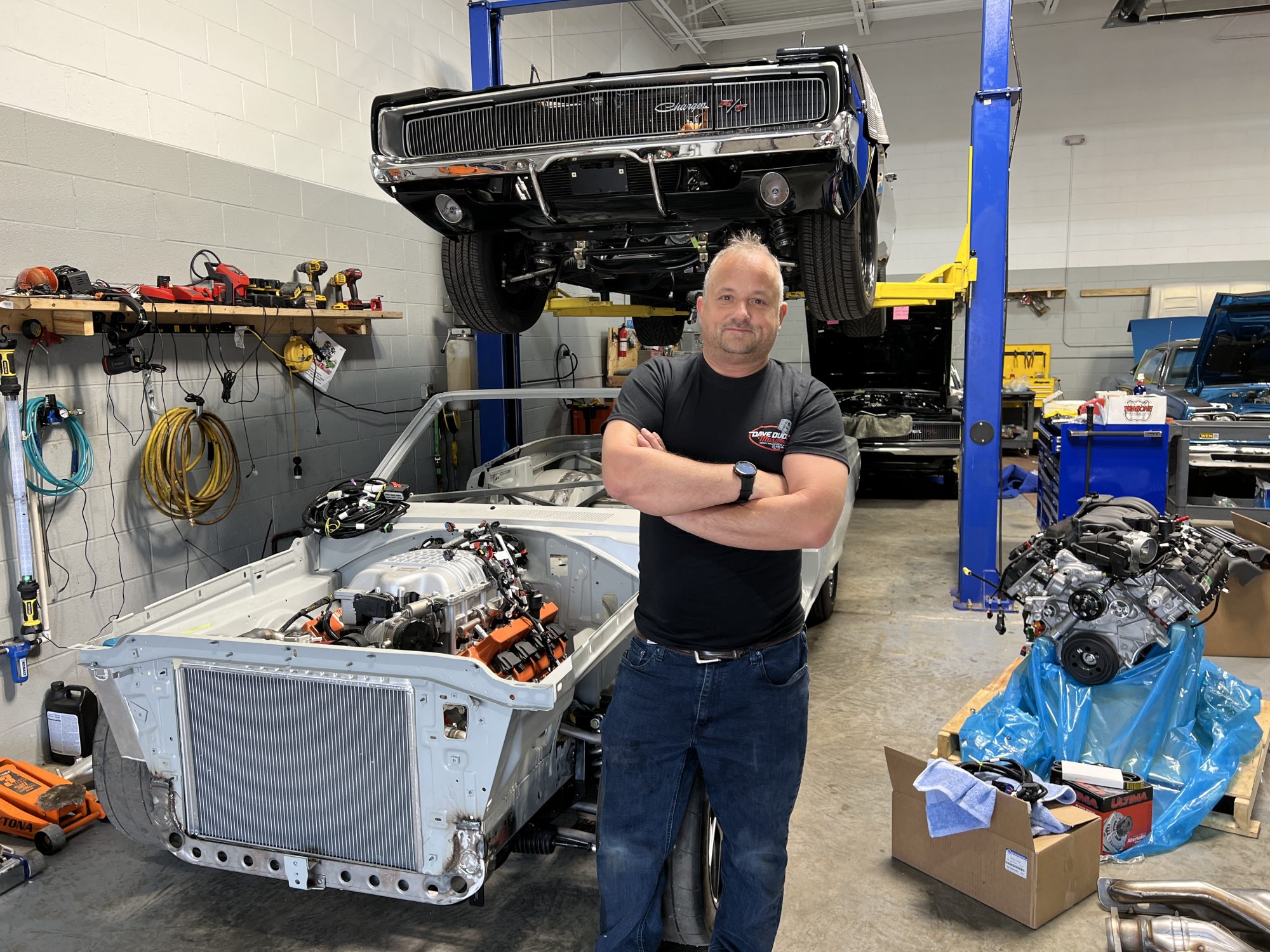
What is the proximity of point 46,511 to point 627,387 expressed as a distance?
2.69m

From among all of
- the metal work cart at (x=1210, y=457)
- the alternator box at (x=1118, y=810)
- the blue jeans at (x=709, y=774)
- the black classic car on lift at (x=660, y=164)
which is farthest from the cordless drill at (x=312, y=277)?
the metal work cart at (x=1210, y=457)

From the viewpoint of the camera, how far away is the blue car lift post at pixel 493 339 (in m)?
6.32

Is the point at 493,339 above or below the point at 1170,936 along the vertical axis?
above

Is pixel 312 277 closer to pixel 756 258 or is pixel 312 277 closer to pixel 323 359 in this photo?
pixel 323 359

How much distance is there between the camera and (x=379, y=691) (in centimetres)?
203

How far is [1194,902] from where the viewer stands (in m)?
2.16

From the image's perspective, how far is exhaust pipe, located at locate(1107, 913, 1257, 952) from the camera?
6.54 ft

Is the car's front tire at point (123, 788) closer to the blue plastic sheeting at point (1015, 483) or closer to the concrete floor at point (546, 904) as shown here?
the concrete floor at point (546, 904)

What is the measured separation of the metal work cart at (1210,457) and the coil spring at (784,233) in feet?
12.7

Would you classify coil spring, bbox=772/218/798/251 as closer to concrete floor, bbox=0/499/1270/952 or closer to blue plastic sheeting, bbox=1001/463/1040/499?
concrete floor, bbox=0/499/1270/952

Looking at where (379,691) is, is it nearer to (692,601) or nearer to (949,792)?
(692,601)

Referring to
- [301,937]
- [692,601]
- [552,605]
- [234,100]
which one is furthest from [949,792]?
[234,100]

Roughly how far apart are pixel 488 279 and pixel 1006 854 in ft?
10.5

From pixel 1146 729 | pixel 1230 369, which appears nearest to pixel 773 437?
pixel 1146 729
